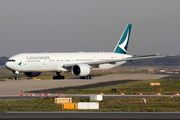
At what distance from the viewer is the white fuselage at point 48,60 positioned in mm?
66938

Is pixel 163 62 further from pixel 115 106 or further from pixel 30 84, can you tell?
pixel 115 106

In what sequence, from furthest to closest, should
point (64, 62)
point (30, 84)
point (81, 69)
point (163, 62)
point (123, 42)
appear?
point (163, 62) < point (123, 42) < point (64, 62) < point (81, 69) < point (30, 84)

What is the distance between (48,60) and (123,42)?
21162 mm

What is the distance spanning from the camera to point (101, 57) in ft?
249

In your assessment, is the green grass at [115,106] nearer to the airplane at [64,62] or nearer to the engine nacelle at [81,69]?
the airplane at [64,62]

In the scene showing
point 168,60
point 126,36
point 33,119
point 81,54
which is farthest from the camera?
point 168,60

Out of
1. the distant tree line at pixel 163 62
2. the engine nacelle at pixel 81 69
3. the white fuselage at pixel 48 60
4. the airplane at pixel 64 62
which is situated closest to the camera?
the white fuselage at pixel 48 60

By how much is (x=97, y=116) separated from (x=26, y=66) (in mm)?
46806

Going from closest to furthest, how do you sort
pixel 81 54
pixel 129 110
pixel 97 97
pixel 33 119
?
1. pixel 33 119
2. pixel 129 110
3. pixel 97 97
4. pixel 81 54

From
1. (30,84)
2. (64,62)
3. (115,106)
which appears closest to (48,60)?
(64,62)

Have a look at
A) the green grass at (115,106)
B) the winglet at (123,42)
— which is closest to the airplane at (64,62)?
the winglet at (123,42)

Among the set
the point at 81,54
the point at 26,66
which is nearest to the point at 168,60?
the point at 81,54

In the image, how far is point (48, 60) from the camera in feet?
227

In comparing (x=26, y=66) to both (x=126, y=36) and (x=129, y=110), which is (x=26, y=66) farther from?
(x=129, y=110)
